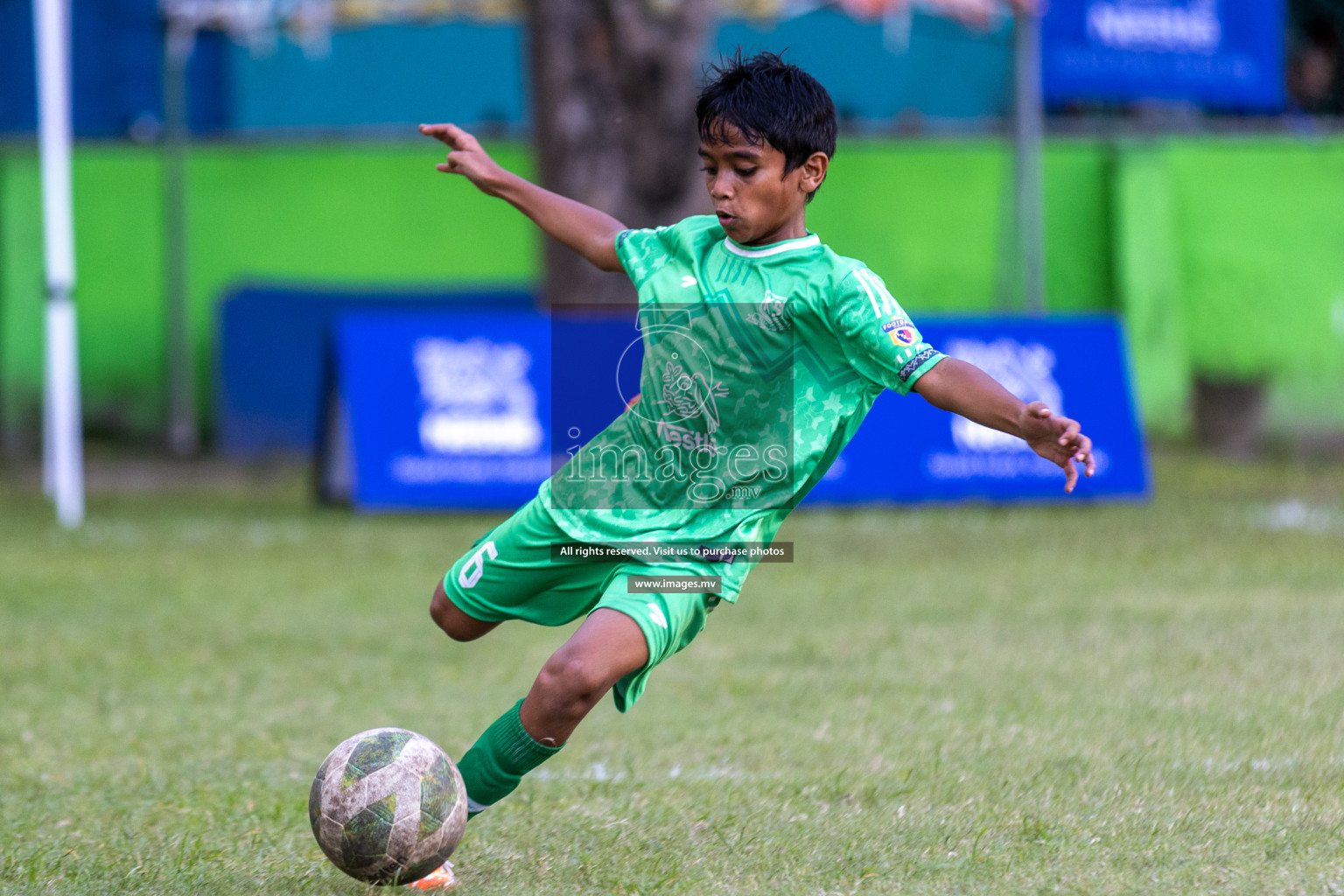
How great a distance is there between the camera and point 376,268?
14.9 m

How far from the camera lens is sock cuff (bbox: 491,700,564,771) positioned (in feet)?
13.0

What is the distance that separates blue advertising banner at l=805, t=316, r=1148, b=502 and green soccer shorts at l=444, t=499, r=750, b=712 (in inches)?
258

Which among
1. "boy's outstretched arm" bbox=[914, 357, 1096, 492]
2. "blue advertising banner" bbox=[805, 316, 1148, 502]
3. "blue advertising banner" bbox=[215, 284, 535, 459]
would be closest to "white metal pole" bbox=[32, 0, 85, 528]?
"blue advertising banner" bbox=[215, 284, 535, 459]

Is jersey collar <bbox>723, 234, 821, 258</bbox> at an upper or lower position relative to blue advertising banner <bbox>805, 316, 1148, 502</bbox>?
upper

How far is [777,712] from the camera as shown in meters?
5.84

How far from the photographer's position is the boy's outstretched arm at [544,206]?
171 inches

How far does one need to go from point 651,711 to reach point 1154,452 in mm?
9071

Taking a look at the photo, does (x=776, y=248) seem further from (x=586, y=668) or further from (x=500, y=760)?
(x=500, y=760)

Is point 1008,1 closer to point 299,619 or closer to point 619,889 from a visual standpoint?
point 299,619

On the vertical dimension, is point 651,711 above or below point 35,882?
below

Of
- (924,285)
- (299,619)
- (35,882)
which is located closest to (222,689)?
(299,619)

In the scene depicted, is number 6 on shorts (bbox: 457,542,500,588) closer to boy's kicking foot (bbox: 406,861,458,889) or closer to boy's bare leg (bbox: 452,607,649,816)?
boy's bare leg (bbox: 452,607,649,816)

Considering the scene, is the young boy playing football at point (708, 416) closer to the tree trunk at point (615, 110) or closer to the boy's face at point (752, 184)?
the boy's face at point (752, 184)

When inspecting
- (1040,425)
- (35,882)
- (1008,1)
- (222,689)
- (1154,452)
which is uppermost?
(1008,1)
